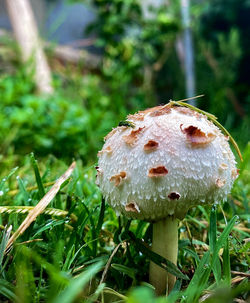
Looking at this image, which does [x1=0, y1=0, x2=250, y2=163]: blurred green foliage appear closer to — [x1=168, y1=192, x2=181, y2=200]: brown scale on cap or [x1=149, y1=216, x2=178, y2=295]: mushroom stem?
[x1=149, y1=216, x2=178, y2=295]: mushroom stem

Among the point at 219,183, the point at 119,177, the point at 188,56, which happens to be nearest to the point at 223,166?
the point at 219,183

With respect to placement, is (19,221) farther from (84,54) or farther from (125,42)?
(84,54)

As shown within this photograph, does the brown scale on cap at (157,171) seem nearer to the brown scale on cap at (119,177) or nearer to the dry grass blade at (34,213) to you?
the brown scale on cap at (119,177)

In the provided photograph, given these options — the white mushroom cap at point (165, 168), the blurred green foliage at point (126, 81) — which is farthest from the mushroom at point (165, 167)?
the blurred green foliage at point (126, 81)

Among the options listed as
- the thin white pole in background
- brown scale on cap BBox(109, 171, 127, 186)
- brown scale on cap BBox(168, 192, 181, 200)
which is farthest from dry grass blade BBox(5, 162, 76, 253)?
the thin white pole in background

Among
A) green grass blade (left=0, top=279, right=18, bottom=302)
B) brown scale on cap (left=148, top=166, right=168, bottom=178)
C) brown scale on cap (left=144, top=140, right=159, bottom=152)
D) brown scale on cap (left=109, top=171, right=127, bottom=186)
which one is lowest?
green grass blade (left=0, top=279, right=18, bottom=302)

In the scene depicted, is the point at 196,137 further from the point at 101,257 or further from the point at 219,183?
the point at 101,257
